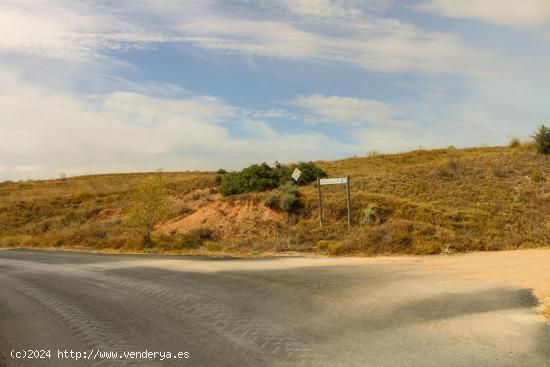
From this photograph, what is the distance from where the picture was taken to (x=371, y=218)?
21000mm

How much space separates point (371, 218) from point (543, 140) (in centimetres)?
2258

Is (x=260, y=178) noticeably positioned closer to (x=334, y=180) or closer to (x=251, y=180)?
(x=251, y=180)

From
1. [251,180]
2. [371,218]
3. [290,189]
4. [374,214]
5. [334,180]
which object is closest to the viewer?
[334,180]

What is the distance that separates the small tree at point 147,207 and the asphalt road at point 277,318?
8900mm

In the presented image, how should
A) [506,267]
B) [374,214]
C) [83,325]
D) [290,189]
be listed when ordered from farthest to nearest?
1. [290,189]
2. [374,214]
3. [506,267]
4. [83,325]

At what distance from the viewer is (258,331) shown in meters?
7.25

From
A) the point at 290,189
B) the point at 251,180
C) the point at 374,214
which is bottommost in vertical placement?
the point at 374,214

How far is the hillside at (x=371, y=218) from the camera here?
18.2m

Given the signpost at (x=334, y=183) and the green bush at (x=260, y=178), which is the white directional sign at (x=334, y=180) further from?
the green bush at (x=260, y=178)

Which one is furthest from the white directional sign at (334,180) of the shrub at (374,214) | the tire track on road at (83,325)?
the tire track on road at (83,325)

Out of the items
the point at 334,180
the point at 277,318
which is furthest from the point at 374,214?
the point at 277,318

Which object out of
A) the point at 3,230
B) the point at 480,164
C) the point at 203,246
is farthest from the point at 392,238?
the point at 3,230

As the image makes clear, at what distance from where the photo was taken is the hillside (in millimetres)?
18234

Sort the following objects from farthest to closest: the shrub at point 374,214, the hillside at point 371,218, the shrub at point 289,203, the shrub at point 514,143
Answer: the shrub at point 514,143
the shrub at point 289,203
the shrub at point 374,214
the hillside at point 371,218
